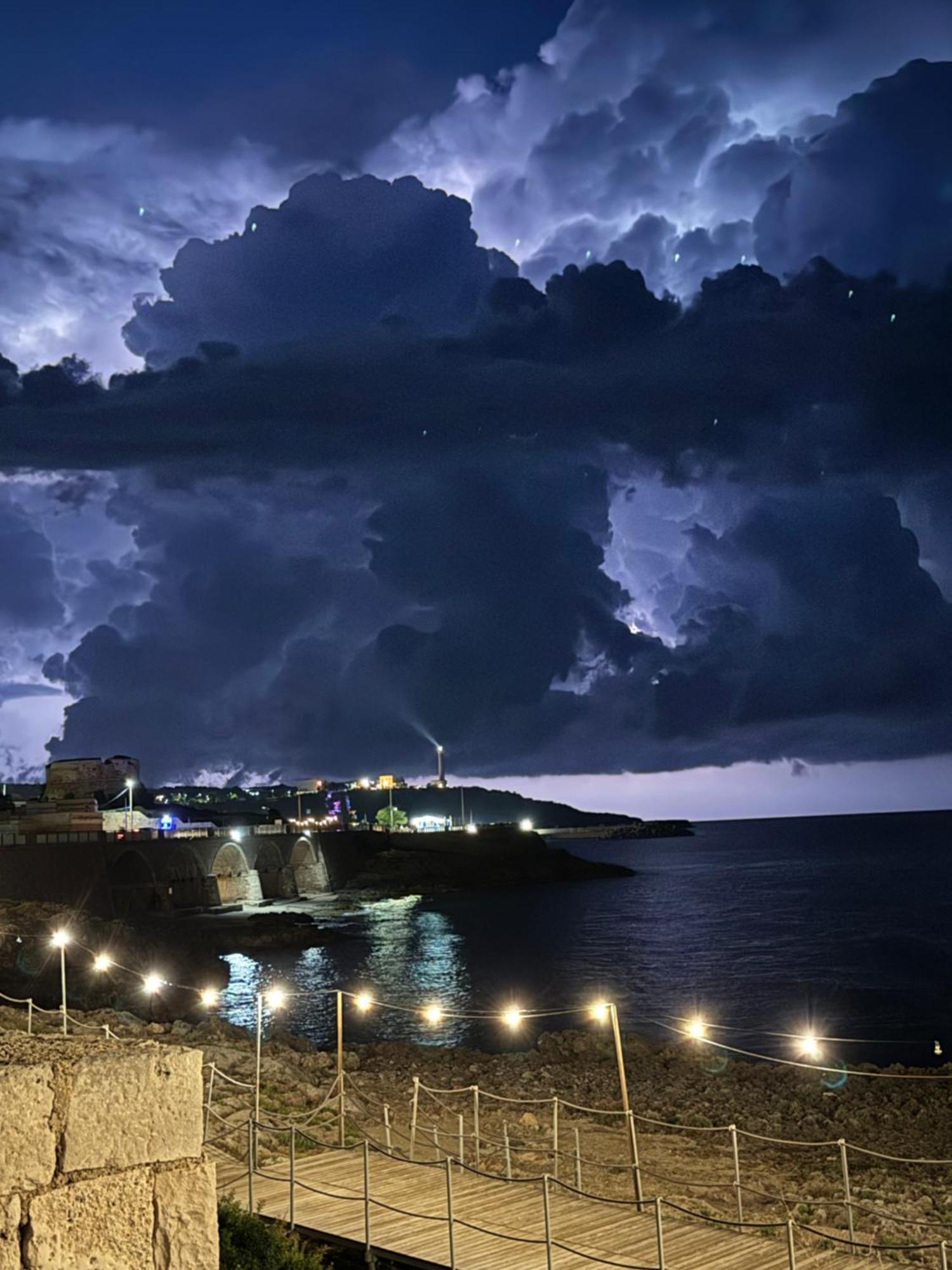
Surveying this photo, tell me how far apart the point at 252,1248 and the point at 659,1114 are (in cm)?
2083

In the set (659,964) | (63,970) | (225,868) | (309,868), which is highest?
(63,970)

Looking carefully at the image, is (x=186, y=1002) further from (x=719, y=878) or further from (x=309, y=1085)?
(x=719, y=878)

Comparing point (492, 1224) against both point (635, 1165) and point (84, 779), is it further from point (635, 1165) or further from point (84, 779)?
point (84, 779)

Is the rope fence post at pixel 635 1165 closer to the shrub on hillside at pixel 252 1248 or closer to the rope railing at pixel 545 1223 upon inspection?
the rope railing at pixel 545 1223

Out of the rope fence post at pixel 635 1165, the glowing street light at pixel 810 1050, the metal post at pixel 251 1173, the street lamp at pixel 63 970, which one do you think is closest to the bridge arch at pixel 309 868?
the glowing street light at pixel 810 1050

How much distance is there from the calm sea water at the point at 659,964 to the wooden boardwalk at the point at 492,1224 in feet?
76.3

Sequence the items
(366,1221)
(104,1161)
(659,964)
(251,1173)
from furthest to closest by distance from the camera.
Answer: (659,964) < (251,1173) < (366,1221) < (104,1161)

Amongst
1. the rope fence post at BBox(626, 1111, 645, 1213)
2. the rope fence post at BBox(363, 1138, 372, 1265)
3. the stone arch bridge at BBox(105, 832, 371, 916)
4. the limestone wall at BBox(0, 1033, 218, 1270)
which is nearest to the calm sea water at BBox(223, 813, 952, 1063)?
the stone arch bridge at BBox(105, 832, 371, 916)

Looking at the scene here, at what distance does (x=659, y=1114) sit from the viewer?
28172 millimetres

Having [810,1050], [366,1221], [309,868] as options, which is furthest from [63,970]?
[309,868]

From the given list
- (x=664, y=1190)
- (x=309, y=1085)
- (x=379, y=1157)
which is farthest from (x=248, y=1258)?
(x=309, y=1085)

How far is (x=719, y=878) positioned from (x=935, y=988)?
264 feet

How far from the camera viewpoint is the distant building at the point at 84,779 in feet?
388

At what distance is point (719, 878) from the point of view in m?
134
